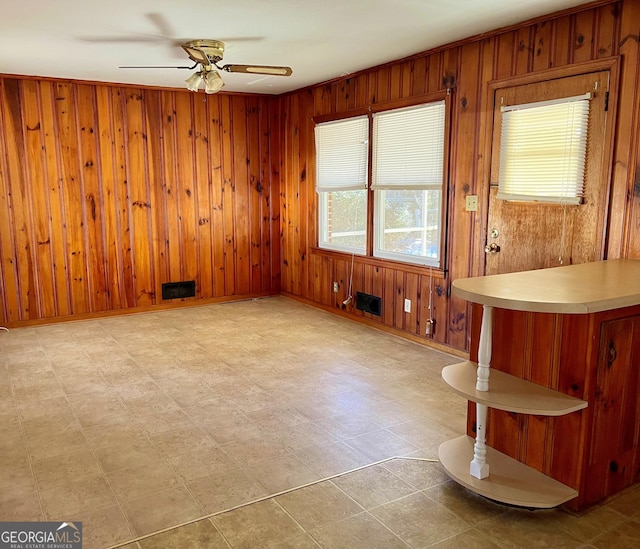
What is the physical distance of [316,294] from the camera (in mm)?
6254

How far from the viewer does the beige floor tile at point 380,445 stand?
2.90m

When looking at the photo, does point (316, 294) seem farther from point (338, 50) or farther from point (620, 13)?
point (620, 13)

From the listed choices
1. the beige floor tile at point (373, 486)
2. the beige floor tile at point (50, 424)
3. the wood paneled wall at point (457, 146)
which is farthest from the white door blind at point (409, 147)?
the beige floor tile at point (50, 424)

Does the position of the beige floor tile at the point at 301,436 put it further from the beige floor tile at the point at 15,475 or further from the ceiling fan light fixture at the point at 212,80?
the ceiling fan light fixture at the point at 212,80

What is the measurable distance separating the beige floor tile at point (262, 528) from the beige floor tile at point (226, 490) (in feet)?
0.23

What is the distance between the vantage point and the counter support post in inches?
91.7

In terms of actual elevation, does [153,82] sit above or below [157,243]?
above

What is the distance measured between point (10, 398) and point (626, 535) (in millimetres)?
3570

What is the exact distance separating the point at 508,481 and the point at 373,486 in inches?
23.7

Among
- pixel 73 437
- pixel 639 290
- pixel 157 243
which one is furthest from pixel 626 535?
pixel 157 243

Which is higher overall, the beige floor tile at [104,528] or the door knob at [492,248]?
the door knob at [492,248]

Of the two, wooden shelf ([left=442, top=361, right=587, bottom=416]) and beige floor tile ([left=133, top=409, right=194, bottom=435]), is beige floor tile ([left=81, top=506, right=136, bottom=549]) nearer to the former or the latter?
beige floor tile ([left=133, top=409, right=194, bottom=435])

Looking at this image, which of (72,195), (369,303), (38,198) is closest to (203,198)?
(72,195)

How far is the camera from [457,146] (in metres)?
4.31
